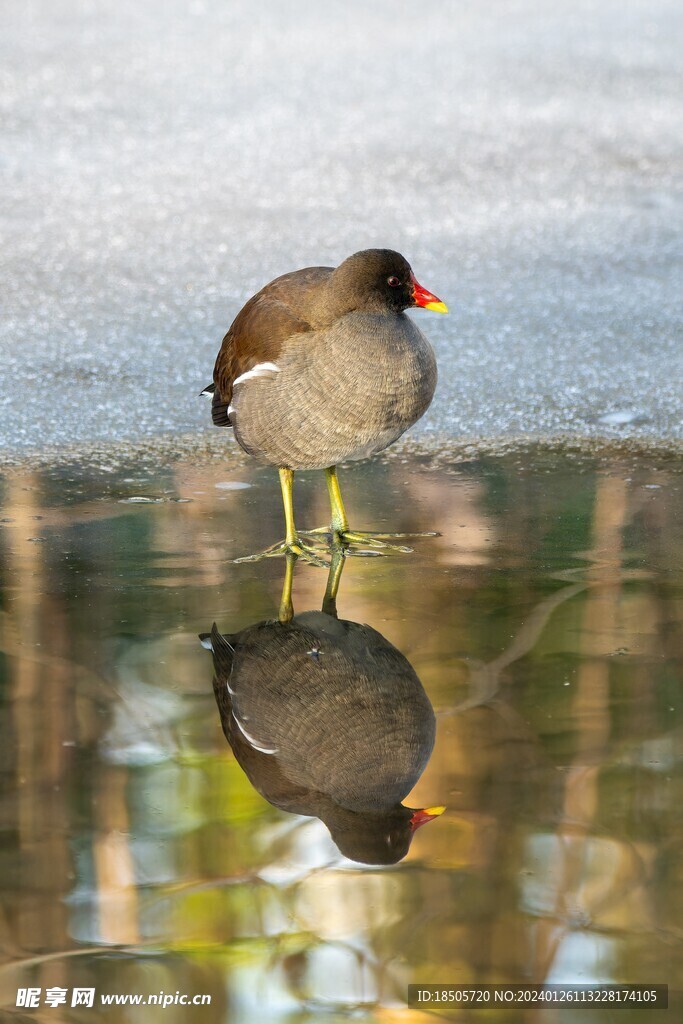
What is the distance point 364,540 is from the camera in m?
3.91

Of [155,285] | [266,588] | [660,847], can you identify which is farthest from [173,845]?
[155,285]

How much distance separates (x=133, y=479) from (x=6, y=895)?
2258 millimetres

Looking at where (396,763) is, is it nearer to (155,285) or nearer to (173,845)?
(173,845)

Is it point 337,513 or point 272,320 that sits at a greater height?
point 272,320

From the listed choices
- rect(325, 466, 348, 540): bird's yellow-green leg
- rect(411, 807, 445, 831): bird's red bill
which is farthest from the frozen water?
rect(411, 807, 445, 831): bird's red bill

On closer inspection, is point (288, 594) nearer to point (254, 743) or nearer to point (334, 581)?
point (334, 581)

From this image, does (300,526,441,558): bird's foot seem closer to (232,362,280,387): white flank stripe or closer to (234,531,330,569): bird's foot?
(234,531,330,569): bird's foot

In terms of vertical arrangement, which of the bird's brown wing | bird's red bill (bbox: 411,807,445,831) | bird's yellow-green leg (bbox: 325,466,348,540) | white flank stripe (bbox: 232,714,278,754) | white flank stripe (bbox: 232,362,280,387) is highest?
the bird's brown wing

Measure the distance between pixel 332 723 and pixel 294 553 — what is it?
1.02 metres

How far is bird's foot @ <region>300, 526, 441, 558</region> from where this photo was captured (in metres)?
3.84

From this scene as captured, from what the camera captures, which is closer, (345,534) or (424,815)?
(424,815)

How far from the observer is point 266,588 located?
11.8 ft

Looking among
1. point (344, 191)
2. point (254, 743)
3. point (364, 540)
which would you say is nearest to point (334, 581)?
point (364, 540)

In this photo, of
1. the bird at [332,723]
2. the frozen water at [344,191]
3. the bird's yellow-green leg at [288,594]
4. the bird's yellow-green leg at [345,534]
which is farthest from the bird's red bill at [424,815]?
the frozen water at [344,191]
